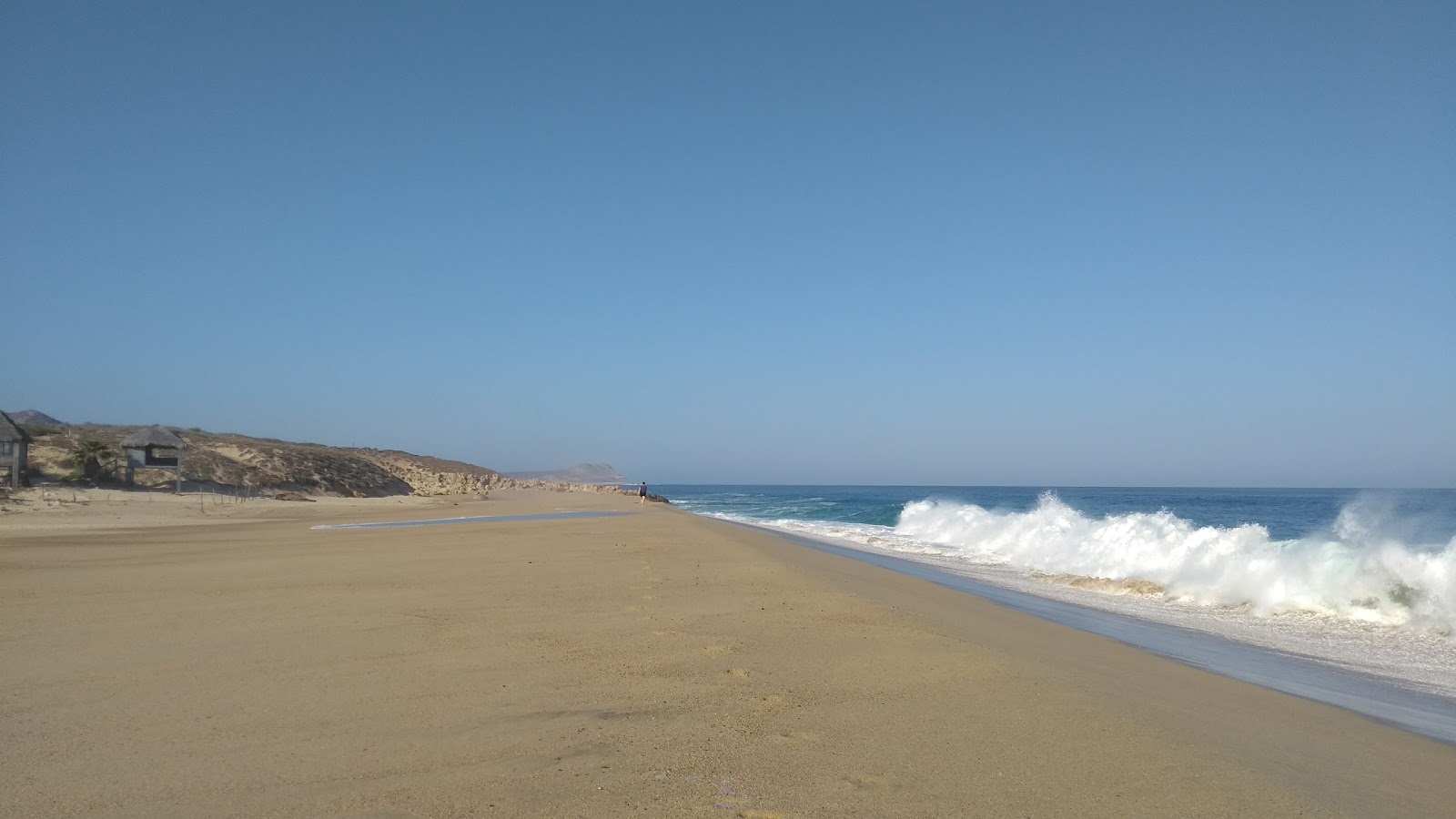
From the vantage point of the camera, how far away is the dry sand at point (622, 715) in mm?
3947

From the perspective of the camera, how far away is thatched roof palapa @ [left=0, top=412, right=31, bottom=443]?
27469 millimetres

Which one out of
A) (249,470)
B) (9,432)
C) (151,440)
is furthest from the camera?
(249,470)

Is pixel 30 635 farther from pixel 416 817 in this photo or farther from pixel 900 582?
A: pixel 900 582

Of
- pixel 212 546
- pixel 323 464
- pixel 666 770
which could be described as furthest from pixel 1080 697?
pixel 323 464

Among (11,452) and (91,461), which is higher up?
(11,452)

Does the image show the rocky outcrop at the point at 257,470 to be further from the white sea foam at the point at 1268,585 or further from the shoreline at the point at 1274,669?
the shoreline at the point at 1274,669

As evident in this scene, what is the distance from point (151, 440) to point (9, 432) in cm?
530

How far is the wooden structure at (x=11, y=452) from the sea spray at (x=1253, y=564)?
29825 millimetres

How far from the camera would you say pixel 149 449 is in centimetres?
3344

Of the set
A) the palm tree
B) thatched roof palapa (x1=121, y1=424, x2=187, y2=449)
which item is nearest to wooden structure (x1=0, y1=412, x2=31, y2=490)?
the palm tree

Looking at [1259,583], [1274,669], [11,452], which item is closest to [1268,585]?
[1259,583]

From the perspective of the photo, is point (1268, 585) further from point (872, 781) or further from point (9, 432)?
point (9, 432)

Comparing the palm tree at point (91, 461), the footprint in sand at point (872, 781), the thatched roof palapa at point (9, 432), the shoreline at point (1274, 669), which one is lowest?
the shoreline at point (1274, 669)

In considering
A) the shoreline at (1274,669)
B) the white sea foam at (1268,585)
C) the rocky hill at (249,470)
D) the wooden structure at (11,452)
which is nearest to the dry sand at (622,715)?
the shoreline at (1274,669)
